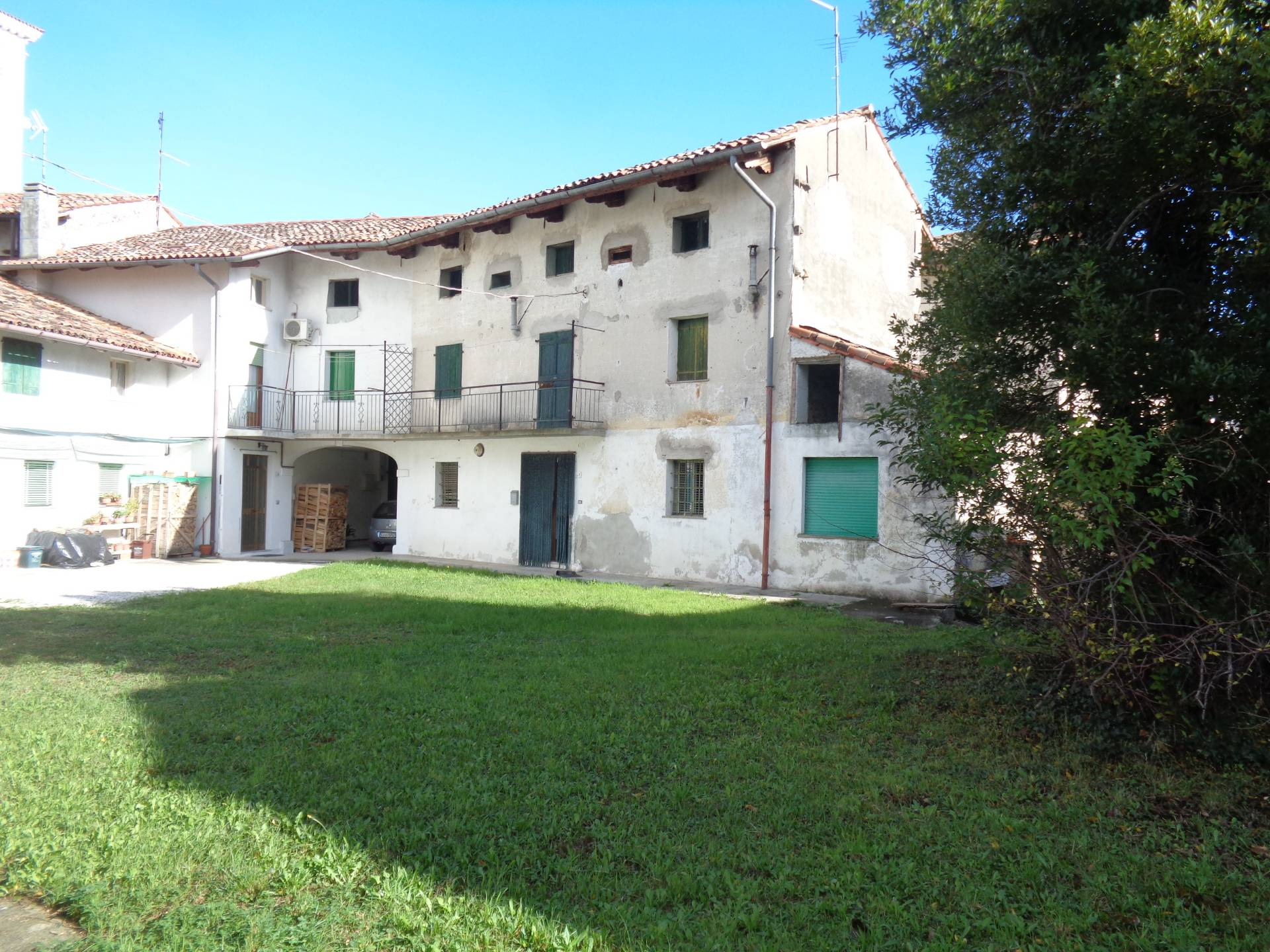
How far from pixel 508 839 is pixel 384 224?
70.5 ft

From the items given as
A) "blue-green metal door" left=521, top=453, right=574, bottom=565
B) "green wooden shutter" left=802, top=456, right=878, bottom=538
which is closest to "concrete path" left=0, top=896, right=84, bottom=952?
"green wooden shutter" left=802, top=456, right=878, bottom=538

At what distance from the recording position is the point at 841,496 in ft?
48.3

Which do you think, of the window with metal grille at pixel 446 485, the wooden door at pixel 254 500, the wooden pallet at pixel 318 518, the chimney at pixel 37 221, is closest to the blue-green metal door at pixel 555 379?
the window with metal grille at pixel 446 485

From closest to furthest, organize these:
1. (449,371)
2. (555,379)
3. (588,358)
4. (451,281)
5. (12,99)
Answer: (588,358), (555,379), (449,371), (451,281), (12,99)

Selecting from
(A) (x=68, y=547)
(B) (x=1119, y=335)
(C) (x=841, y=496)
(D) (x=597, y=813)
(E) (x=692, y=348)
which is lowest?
(D) (x=597, y=813)

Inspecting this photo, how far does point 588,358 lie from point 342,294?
7725 millimetres

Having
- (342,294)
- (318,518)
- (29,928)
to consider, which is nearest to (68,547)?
(318,518)

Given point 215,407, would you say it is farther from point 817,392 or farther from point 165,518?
point 817,392

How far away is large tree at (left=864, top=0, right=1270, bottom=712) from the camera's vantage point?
4.77 metres

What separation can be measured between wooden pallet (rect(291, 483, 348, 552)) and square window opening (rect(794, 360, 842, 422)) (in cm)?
1247

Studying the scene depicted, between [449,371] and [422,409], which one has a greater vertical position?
[449,371]

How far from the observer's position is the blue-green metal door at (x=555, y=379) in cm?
1792

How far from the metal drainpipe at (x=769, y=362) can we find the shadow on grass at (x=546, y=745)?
4.13m

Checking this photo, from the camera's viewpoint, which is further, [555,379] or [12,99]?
[12,99]
